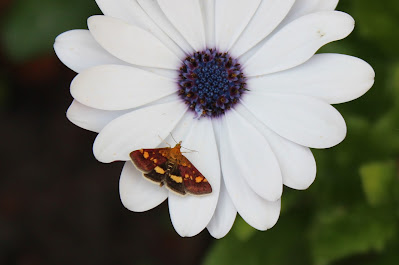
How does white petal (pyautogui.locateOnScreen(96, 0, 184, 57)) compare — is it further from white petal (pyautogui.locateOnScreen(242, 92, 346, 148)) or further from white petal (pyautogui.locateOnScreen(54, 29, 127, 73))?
white petal (pyautogui.locateOnScreen(242, 92, 346, 148))

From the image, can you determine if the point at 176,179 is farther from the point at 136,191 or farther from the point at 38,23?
the point at 38,23

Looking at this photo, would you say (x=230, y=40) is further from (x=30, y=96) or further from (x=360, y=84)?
(x=30, y=96)

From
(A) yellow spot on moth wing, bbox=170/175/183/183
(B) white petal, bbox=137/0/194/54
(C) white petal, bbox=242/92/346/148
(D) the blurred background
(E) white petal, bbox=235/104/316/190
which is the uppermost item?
(C) white petal, bbox=242/92/346/148

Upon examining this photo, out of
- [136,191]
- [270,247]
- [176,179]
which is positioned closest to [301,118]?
[176,179]

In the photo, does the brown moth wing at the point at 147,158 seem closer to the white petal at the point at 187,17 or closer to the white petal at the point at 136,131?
the white petal at the point at 136,131

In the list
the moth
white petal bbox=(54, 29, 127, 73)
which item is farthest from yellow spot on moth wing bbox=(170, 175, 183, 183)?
white petal bbox=(54, 29, 127, 73)

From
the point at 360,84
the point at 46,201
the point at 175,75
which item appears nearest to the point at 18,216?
the point at 46,201

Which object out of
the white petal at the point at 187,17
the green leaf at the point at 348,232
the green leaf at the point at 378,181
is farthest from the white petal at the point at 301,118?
the green leaf at the point at 348,232
